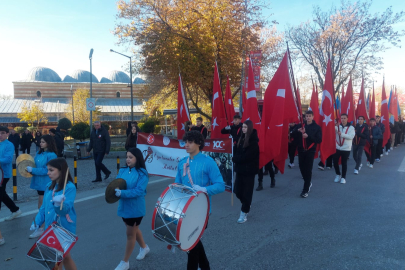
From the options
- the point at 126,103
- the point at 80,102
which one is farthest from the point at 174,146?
the point at 126,103

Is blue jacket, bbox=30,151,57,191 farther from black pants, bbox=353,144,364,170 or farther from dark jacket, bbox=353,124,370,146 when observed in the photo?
black pants, bbox=353,144,364,170

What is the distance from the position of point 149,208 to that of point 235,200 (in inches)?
77.3

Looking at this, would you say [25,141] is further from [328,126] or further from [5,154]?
[328,126]

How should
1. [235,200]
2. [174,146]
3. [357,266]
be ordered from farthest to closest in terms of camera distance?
[174,146]
[235,200]
[357,266]

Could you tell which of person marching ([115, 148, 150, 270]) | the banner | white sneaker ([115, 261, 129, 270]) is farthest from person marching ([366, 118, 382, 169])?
white sneaker ([115, 261, 129, 270])

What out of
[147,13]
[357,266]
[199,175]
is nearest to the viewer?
[199,175]

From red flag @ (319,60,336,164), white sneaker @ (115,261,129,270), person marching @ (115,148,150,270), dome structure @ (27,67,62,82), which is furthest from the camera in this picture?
dome structure @ (27,67,62,82)

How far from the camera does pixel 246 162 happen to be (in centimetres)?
535

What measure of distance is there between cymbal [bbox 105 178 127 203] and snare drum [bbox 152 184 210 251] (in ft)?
1.89

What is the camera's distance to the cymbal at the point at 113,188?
330cm

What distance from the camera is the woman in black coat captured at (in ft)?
17.4

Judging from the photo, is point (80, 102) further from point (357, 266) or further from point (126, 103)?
point (357, 266)

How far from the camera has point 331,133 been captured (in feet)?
26.6

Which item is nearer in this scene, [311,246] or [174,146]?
[311,246]
